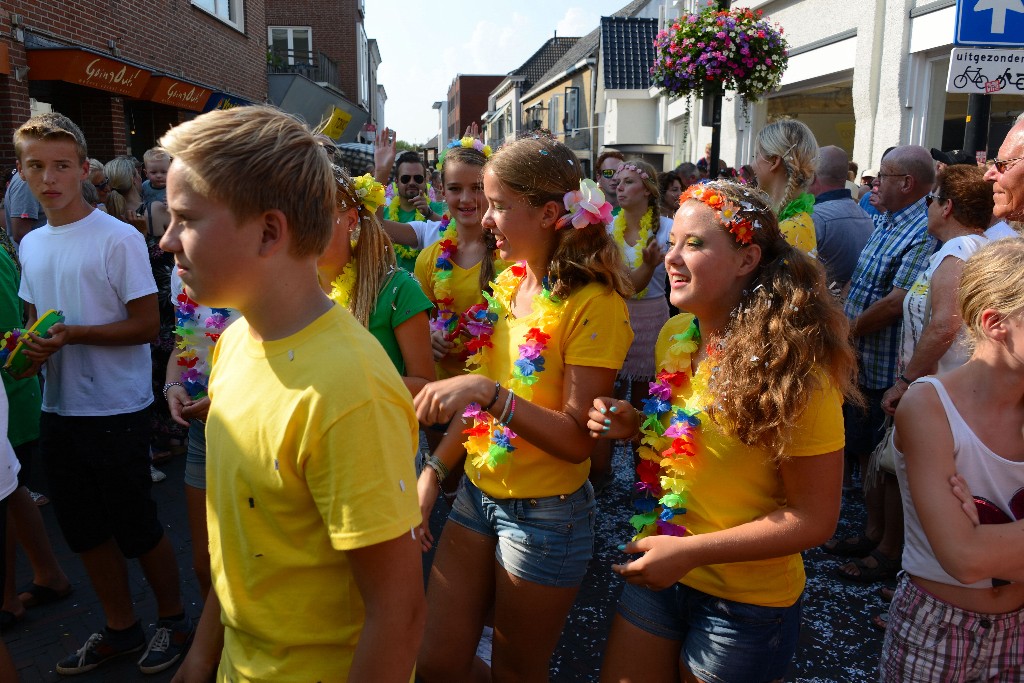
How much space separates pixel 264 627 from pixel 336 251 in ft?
4.98

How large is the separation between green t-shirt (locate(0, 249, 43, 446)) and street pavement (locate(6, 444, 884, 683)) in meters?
0.89

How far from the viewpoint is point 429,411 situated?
6.47 ft

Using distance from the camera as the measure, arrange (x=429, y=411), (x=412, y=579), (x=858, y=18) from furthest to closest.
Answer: (x=858, y=18) → (x=429, y=411) → (x=412, y=579)

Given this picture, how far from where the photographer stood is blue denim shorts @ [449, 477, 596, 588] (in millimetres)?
2332

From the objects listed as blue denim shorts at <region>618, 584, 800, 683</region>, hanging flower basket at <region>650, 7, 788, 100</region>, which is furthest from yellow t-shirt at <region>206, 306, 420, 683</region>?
hanging flower basket at <region>650, 7, 788, 100</region>

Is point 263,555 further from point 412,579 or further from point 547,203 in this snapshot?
point 547,203

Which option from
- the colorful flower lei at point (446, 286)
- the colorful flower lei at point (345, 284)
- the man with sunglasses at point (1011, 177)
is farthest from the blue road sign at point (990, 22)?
the colorful flower lei at point (345, 284)

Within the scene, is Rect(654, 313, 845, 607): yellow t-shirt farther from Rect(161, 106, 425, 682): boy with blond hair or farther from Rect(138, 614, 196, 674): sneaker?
Rect(138, 614, 196, 674): sneaker

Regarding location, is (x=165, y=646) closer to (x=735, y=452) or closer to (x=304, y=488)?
(x=304, y=488)

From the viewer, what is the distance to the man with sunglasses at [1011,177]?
296 centimetres

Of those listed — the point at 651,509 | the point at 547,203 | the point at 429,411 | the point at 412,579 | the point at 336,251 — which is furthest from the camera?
the point at 336,251

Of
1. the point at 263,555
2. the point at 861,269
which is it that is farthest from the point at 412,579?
the point at 861,269

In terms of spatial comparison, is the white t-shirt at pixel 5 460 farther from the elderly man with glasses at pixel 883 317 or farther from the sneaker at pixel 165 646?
the elderly man with glasses at pixel 883 317

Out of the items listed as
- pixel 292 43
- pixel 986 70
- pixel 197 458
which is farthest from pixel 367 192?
pixel 292 43
